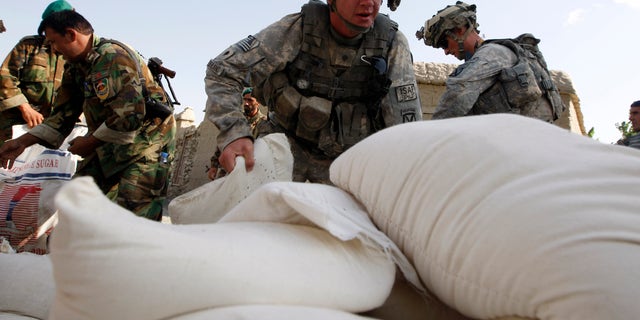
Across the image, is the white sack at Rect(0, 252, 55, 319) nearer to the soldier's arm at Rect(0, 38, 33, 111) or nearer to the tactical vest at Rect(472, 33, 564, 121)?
the tactical vest at Rect(472, 33, 564, 121)

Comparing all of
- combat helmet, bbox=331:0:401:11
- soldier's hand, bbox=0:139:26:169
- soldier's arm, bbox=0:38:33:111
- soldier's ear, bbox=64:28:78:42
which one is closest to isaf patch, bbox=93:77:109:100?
soldier's ear, bbox=64:28:78:42

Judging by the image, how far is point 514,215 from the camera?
600 millimetres

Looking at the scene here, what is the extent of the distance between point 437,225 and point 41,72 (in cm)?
377

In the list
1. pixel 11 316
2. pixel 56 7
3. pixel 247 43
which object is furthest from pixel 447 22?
pixel 11 316

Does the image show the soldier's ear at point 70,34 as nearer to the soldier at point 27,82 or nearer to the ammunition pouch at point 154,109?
the ammunition pouch at point 154,109

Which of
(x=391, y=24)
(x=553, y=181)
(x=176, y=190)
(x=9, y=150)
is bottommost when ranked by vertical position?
(x=176, y=190)

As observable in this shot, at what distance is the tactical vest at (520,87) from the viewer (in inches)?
94.8

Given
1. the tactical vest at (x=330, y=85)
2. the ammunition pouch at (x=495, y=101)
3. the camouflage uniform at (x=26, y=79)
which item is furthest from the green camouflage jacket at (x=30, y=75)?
the ammunition pouch at (x=495, y=101)

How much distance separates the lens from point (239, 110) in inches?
71.8

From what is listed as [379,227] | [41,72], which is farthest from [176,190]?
[379,227]

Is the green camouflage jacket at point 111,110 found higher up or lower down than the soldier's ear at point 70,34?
lower down

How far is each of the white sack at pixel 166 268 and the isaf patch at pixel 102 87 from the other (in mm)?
1862

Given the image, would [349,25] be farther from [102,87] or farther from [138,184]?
[138,184]

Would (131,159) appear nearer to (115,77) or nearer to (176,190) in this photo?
(115,77)
